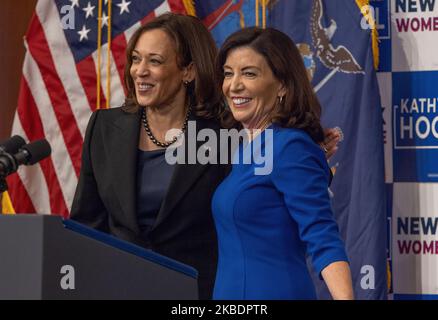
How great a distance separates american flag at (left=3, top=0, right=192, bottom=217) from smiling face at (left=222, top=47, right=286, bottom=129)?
1.84m

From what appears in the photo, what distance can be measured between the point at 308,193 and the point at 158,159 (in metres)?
0.72

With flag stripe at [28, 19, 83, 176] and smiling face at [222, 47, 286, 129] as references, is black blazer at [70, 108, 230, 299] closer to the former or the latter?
smiling face at [222, 47, 286, 129]

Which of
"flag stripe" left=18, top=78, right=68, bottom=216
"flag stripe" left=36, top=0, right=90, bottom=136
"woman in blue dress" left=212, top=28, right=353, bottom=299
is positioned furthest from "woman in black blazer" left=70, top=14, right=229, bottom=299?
"flag stripe" left=18, top=78, right=68, bottom=216

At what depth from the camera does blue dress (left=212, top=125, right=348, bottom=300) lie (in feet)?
6.63

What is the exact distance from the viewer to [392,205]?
3.59 metres

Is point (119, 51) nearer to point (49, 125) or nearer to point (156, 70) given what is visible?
point (49, 125)

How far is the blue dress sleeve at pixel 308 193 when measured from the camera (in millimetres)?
1995

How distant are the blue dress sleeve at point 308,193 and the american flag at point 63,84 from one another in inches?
83.1

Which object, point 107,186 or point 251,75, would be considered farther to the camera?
point 107,186

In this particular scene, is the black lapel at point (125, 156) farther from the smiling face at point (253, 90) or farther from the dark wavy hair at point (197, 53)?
the smiling face at point (253, 90)

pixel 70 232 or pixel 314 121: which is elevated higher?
pixel 314 121
